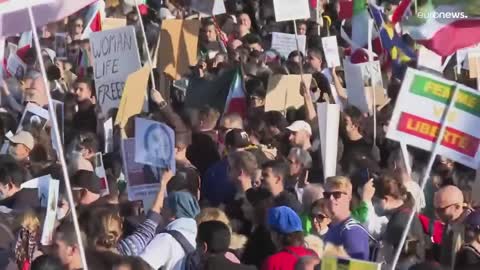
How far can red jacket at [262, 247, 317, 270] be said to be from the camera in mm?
6004

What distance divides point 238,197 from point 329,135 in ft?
5.05

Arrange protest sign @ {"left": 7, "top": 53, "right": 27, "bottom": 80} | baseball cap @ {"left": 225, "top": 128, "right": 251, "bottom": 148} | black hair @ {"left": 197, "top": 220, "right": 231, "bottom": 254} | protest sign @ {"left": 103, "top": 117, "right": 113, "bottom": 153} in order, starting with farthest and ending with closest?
1. protest sign @ {"left": 7, "top": 53, "right": 27, "bottom": 80}
2. protest sign @ {"left": 103, "top": 117, "right": 113, "bottom": 153}
3. baseball cap @ {"left": 225, "top": 128, "right": 251, "bottom": 148}
4. black hair @ {"left": 197, "top": 220, "right": 231, "bottom": 254}

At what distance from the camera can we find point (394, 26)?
510 inches

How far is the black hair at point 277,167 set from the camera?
285 inches

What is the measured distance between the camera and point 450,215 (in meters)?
6.74

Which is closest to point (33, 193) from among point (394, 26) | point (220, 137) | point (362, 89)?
point (220, 137)

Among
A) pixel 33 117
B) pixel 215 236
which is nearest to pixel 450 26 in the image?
pixel 215 236

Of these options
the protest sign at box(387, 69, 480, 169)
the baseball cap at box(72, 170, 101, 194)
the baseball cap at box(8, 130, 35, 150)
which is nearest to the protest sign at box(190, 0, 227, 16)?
the baseball cap at box(8, 130, 35, 150)

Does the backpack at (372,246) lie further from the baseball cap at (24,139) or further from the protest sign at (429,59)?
the protest sign at (429,59)

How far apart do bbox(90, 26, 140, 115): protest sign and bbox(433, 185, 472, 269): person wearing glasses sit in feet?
12.4

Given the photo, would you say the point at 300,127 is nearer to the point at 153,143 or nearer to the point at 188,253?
the point at 153,143

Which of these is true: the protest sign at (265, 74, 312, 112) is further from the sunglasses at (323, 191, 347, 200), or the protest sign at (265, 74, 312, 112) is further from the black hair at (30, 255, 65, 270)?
the black hair at (30, 255, 65, 270)

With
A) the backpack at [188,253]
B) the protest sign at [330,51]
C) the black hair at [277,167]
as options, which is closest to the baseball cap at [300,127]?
the black hair at [277,167]

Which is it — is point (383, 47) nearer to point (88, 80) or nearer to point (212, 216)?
point (88, 80)
